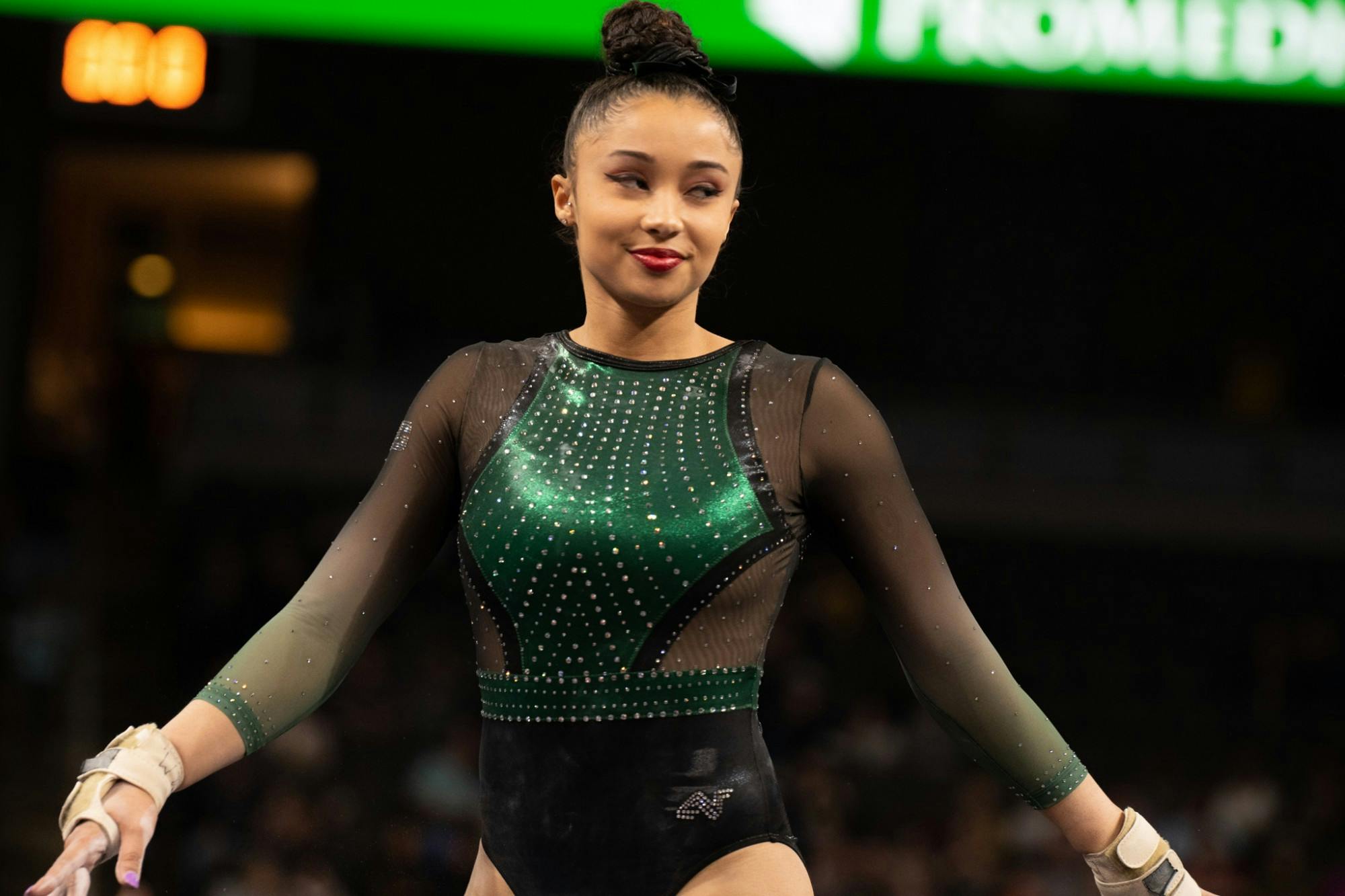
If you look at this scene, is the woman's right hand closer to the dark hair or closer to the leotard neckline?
the leotard neckline

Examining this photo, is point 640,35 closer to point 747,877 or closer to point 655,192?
point 655,192

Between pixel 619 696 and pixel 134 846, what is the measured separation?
0.60m

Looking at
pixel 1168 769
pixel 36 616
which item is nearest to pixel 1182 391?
pixel 1168 769

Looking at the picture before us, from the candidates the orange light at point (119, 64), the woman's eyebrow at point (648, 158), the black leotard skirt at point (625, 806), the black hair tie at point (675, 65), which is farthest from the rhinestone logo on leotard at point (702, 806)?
the orange light at point (119, 64)

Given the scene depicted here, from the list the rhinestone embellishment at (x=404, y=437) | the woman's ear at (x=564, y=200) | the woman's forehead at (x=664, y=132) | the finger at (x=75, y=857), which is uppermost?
the woman's forehead at (x=664, y=132)

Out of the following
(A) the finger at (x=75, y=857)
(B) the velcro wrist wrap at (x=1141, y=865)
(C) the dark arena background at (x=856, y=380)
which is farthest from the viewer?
(C) the dark arena background at (x=856, y=380)

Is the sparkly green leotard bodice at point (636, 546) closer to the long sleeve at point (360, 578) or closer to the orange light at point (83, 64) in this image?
the long sleeve at point (360, 578)

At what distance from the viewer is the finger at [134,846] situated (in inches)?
68.6

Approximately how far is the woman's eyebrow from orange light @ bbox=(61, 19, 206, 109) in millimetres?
4370

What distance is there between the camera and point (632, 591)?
209 centimetres

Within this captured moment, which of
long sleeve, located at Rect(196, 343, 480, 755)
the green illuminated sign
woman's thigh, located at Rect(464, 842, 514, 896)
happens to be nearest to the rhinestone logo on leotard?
woman's thigh, located at Rect(464, 842, 514, 896)

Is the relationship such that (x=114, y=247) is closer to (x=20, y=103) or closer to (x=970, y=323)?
(x=20, y=103)

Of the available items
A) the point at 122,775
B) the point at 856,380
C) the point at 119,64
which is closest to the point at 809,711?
the point at 856,380

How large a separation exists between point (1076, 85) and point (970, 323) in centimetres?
424
